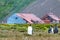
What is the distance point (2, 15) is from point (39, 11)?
40.9ft

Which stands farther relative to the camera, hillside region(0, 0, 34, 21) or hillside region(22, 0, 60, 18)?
hillside region(0, 0, 34, 21)

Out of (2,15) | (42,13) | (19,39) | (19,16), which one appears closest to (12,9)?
(2,15)

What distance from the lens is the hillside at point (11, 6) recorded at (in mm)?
111250

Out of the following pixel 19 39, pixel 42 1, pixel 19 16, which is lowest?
pixel 19 39

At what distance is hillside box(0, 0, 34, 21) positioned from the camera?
11125 centimetres

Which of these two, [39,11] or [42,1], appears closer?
[39,11]

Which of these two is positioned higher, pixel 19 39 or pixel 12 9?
pixel 12 9

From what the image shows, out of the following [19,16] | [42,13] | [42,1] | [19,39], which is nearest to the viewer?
[19,39]

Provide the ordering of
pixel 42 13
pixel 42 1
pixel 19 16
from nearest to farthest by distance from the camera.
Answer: pixel 19 16 < pixel 42 13 < pixel 42 1

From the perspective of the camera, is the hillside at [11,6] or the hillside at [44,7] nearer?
the hillside at [44,7]

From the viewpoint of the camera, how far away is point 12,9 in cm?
Answer: 11444

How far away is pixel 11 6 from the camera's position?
A: 116 meters

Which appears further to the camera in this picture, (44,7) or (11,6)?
(11,6)

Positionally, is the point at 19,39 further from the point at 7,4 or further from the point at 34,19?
the point at 7,4
